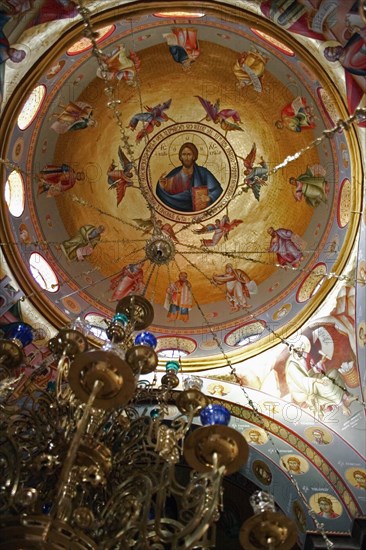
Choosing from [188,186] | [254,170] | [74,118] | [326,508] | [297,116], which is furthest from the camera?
[188,186]

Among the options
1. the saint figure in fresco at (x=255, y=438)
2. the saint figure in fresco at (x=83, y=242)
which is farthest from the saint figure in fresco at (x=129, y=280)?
the saint figure in fresco at (x=255, y=438)

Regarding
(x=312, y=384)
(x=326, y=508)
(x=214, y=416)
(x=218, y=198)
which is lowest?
(x=214, y=416)

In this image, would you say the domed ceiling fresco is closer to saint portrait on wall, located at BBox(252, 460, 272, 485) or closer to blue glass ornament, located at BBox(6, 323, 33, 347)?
saint portrait on wall, located at BBox(252, 460, 272, 485)

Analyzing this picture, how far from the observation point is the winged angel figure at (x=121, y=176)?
10.7 metres

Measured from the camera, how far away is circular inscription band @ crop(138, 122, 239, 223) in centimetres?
1070

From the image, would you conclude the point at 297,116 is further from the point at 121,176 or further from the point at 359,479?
the point at 359,479

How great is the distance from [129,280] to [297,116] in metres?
4.18

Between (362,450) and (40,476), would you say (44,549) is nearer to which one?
(40,476)

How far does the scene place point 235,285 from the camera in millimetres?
10789

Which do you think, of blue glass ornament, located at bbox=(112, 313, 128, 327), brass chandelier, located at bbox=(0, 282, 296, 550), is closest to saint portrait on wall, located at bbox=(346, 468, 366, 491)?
brass chandelier, located at bbox=(0, 282, 296, 550)

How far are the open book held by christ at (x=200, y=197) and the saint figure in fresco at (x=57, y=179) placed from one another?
208 centimetres

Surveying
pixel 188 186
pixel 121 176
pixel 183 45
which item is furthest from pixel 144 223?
pixel 183 45

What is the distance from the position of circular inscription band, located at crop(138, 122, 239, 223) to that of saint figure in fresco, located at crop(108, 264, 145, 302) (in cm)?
117

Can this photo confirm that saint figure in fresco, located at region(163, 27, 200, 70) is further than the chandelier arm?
Yes
